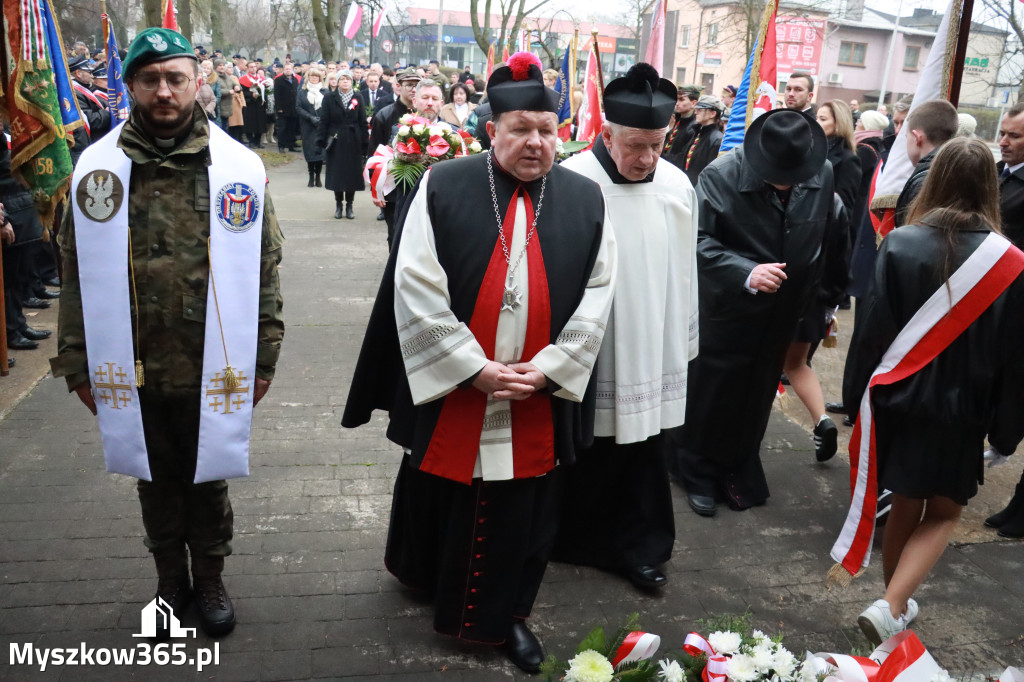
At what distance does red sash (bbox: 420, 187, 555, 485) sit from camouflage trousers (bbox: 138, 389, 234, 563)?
2.62 ft

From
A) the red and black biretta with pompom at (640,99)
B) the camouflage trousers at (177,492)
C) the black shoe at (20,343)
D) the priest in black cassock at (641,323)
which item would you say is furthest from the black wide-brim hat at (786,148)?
the black shoe at (20,343)

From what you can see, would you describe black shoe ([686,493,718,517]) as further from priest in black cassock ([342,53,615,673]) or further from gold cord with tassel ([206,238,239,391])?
gold cord with tassel ([206,238,239,391])

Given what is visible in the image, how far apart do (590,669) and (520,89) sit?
1.76 meters

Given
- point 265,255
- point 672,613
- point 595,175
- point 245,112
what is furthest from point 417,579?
point 245,112

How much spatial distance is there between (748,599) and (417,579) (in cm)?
Result: 141

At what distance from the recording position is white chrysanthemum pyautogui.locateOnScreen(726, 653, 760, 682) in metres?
2.35

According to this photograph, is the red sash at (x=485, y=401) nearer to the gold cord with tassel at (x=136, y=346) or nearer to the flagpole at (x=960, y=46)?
the gold cord with tassel at (x=136, y=346)

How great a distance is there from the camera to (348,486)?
177 inches

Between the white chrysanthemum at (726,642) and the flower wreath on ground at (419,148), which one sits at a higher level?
the flower wreath on ground at (419,148)

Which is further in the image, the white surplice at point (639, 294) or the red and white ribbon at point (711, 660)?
the white surplice at point (639, 294)

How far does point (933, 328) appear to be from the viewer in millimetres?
3098

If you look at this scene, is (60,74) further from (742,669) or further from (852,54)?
(852,54)

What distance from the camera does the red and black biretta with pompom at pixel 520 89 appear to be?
283cm

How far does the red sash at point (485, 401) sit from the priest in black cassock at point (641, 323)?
446 mm
